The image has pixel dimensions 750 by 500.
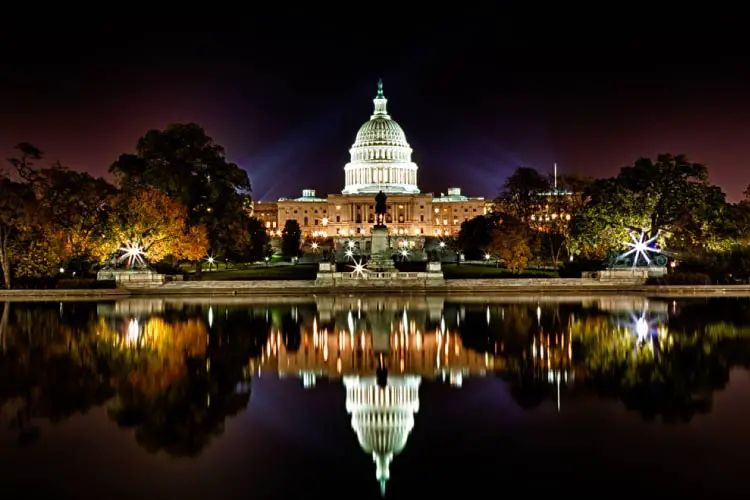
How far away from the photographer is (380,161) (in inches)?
5768

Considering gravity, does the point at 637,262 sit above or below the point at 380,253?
below

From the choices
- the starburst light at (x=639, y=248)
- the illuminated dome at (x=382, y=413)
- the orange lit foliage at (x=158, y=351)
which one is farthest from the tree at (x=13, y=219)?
the starburst light at (x=639, y=248)

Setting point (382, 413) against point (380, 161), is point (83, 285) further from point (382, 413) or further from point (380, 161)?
point (380, 161)

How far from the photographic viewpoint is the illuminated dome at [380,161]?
14725cm

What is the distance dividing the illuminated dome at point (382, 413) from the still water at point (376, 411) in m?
0.05

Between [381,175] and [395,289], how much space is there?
105m

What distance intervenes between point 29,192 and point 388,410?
38.3 m

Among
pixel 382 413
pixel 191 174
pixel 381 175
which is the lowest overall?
pixel 382 413

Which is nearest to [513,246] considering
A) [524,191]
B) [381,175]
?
[524,191]

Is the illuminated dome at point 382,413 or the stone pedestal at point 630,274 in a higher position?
the stone pedestal at point 630,274

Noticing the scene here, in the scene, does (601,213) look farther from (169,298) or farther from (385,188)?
(385,188)

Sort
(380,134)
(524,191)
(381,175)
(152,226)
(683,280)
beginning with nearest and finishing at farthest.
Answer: (683,280) → (152,226) → (524,191) → (380,134) → (381,175)

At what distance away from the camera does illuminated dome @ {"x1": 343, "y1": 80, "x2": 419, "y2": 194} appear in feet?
483

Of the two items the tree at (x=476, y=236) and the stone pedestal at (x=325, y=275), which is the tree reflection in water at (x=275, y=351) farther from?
the tree at (x=476, y=236)
